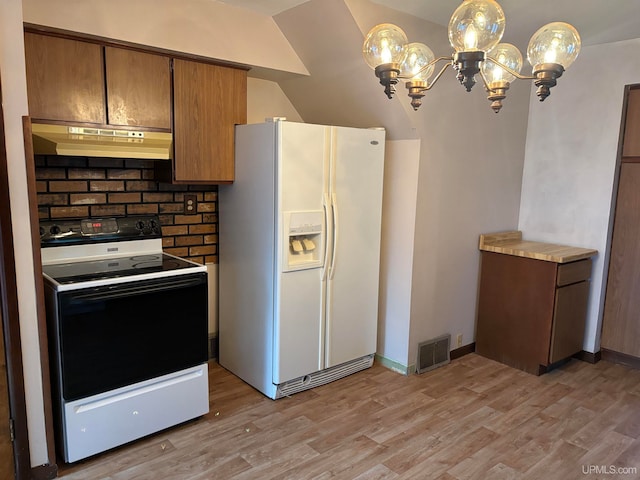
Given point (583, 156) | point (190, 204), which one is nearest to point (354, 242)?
point (190, 204)

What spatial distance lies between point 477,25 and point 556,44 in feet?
1.08

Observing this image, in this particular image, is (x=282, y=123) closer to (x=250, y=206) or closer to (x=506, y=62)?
(x=250, y=206)

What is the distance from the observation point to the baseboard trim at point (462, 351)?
372cm

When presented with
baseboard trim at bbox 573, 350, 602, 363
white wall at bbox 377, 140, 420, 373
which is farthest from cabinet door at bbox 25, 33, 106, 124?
baseboard trim at bbox 573, 350, 602, 363

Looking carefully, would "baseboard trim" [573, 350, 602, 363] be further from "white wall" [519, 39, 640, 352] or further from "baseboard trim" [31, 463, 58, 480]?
"baseboard trim" [31, 463, 58, 480]

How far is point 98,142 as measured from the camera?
8.16 ft

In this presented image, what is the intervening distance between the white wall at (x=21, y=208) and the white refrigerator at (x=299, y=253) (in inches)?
48.6

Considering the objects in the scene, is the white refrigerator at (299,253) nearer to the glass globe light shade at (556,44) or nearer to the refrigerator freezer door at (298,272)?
the refrigerator freezer door at (298,272)

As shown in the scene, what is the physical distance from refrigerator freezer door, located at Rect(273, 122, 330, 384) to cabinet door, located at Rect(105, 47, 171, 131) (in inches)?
26.5

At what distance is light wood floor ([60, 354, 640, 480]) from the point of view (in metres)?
2.34

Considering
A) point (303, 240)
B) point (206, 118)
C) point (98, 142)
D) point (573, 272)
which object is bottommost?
point (573, 272)

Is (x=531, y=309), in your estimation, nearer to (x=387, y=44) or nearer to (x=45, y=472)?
(x=387, y=44)

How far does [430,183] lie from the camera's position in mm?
3283

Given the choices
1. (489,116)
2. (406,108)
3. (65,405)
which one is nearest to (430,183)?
(406,108)
